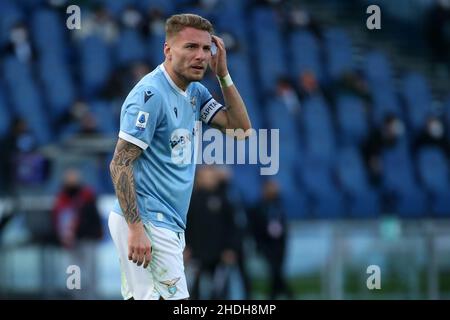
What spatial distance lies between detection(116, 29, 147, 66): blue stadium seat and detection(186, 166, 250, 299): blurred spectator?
2.54m

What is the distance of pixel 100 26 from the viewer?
47.7ft

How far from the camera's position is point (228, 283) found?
12.2m

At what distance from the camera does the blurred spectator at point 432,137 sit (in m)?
14.8

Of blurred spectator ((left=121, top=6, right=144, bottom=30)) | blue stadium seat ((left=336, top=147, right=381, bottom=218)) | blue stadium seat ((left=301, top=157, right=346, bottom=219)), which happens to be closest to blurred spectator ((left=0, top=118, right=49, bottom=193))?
blurred spectator ((left=121, top=6, right=144, bottom=30))

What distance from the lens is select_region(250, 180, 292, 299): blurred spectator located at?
12.4 metres

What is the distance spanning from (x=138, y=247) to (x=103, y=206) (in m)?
6.77

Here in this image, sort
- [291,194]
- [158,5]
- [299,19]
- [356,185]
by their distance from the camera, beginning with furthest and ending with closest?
[299,19] < [158,5] < [356,185] < [291,194]

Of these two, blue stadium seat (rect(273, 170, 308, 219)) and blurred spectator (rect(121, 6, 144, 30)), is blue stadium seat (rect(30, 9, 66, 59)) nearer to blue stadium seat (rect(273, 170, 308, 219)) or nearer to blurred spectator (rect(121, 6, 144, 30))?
blurred spectator (rect(121, 6, 144, 30))

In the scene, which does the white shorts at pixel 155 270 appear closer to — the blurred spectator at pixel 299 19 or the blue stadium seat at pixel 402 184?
the blue stadium seat at pixel 402 184

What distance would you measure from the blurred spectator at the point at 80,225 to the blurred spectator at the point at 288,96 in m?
3.17

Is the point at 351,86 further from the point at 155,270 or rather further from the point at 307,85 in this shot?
the point at 155,270

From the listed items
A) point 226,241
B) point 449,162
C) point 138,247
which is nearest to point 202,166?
point 226,241

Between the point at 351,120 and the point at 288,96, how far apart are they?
2.86 ft

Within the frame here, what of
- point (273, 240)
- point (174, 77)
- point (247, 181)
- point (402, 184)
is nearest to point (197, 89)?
point (174, 77)
